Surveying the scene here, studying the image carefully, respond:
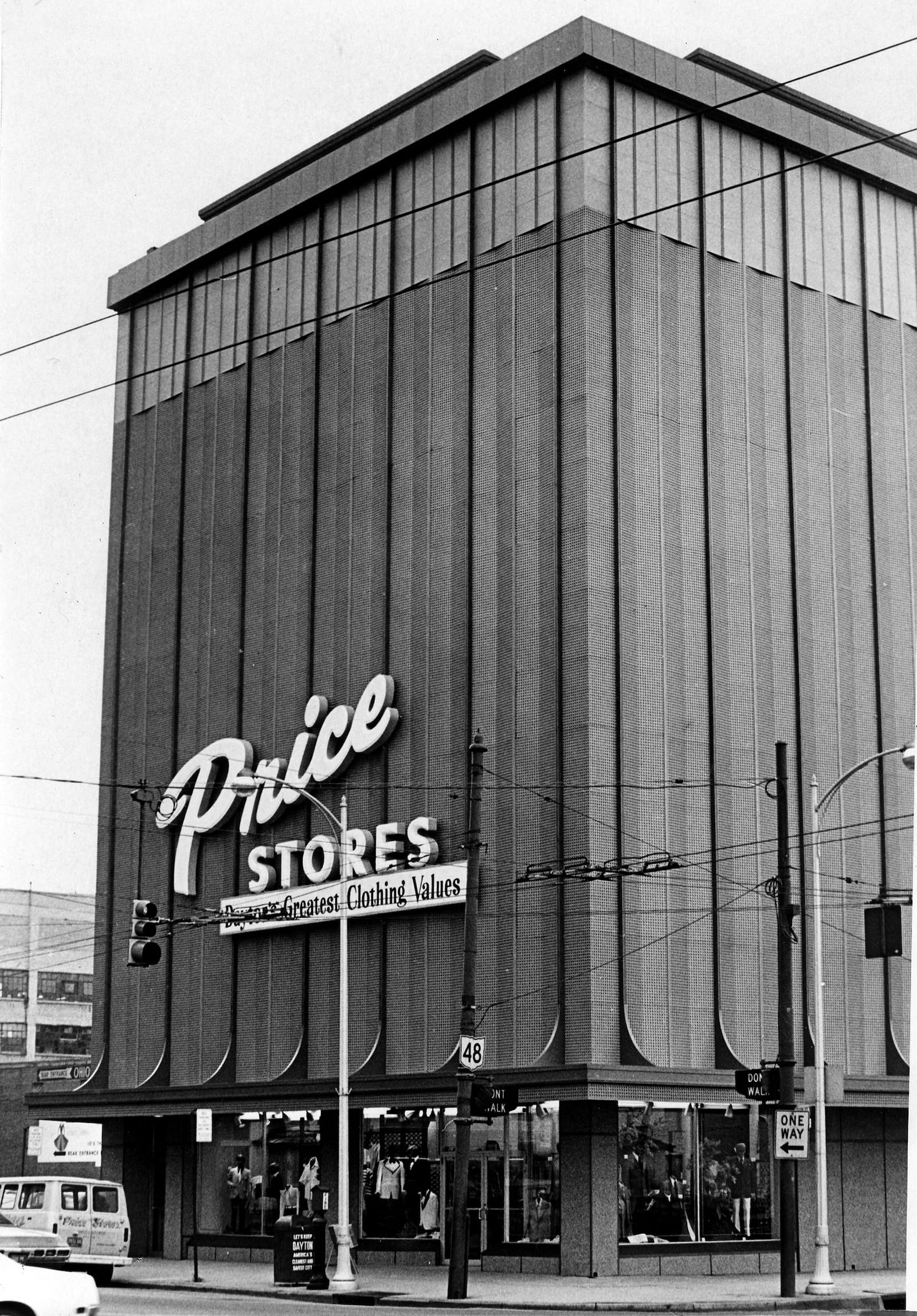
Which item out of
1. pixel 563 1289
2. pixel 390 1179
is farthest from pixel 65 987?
pixel 563 1289

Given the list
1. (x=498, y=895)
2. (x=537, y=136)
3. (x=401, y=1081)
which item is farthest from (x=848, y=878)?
(x=537, y=136)

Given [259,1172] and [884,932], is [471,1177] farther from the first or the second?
[884,932]

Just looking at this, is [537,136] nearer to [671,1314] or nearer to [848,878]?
[848,878]

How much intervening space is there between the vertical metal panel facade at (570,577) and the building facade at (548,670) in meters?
0.11

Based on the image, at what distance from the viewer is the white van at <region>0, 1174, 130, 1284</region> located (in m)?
37.5

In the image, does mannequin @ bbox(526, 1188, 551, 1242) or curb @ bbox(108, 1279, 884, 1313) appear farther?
mannequin @ bbox(526, 1188, 551, 1242)

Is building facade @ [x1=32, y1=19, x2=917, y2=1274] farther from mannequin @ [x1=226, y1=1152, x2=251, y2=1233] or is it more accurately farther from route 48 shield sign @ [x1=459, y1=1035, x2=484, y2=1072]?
route 48 shield sign @ [x1=459, y1=1035, x2=484, y2=1072]

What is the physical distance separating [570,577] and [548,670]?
2128 millimetres

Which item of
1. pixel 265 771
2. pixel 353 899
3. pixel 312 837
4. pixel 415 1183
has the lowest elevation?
pixel 415 1183

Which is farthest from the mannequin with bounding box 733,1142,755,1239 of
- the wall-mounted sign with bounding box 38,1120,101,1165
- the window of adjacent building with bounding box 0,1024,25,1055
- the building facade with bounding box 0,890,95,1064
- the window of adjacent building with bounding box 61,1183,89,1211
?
the window of adjacent building with bounding box 0,1024,25,1055

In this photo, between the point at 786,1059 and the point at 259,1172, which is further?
the point at 259,1172

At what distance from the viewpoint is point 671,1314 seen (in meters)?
30.1

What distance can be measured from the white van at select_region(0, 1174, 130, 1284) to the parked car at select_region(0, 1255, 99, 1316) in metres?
18.6

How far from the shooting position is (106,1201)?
128ft
